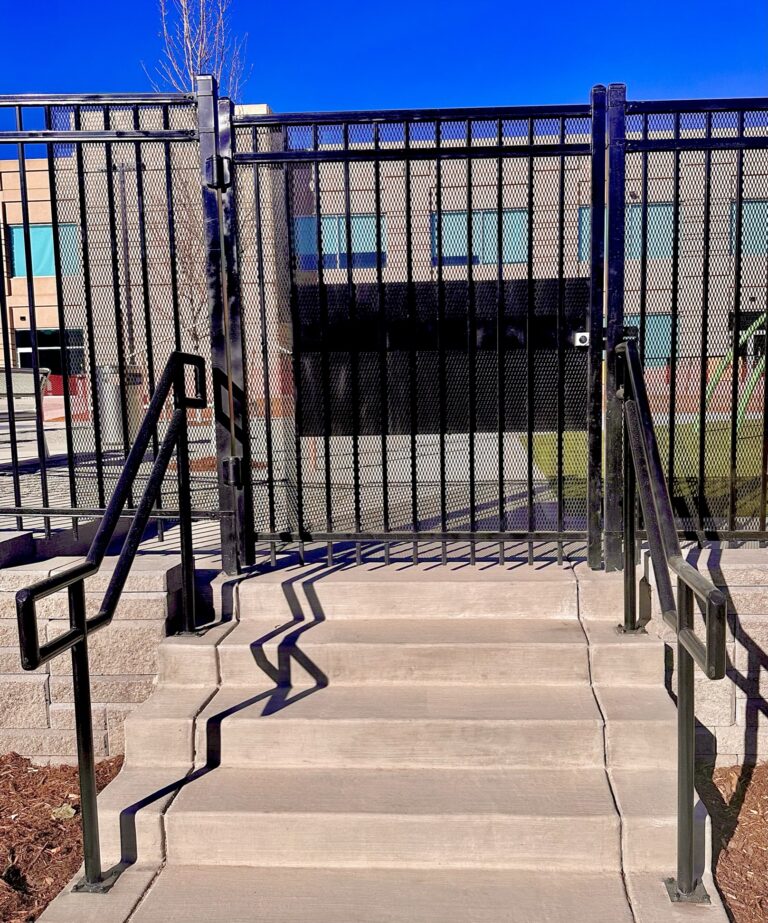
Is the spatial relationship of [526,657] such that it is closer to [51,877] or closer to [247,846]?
[247,846]

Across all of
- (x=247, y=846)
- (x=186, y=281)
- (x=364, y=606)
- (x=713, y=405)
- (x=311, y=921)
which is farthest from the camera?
(x=186, y=281)

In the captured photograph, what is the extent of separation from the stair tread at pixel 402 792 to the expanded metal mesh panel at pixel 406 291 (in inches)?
53.0

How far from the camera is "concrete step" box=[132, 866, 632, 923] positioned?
2596 millimetres

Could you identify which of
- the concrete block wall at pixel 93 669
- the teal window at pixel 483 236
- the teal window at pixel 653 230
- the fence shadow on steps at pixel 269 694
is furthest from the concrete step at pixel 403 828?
the teal window at pixel 653 230

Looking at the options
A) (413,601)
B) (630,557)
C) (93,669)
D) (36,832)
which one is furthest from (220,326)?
(36,832)

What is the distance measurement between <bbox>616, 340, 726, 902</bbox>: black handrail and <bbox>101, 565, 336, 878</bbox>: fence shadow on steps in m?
1.55

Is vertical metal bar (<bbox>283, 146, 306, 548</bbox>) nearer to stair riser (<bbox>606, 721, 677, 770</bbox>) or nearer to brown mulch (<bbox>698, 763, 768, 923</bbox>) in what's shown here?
stair riser (<bbox>606, 721, 677, 770</bbox>)

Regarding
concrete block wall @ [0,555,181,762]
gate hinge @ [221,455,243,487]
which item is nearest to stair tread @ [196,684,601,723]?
concrete block wall @ [0,555,181,762]

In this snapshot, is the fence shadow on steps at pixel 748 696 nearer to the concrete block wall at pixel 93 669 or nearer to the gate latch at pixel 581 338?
the gate latch at pixel 581 338

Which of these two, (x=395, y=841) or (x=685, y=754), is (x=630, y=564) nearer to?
(x=685, y=754)

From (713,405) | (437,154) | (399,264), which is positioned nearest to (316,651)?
(399,264)

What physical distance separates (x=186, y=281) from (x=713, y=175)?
19.3ft

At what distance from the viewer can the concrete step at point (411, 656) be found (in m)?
3.55

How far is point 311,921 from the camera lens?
258 centimetres
